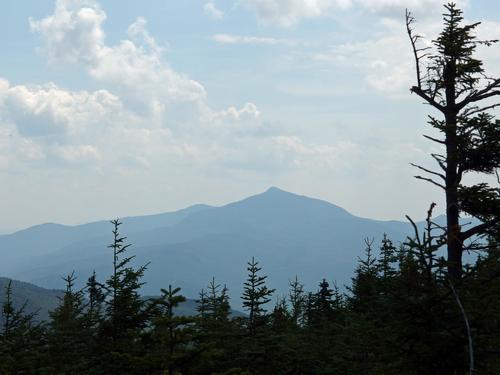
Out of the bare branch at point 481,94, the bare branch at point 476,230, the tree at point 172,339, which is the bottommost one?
the tree at point 172,339

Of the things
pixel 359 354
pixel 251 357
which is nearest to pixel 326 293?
pixel 359 354

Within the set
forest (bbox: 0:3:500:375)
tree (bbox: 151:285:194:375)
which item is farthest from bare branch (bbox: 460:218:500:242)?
tree (bbox: 151:285:194:375)

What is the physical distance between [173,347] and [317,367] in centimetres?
748

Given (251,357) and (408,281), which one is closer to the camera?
(408,281)

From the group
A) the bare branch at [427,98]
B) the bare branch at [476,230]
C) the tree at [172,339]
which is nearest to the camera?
the tree at [172,339]

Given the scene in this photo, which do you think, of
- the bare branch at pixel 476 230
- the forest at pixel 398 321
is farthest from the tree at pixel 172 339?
the bare branch at pixel 476 230

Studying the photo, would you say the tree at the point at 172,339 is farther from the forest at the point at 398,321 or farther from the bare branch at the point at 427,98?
the bare branch at the point at 427,98

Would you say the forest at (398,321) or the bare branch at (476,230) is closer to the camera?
the forest at (398,321)

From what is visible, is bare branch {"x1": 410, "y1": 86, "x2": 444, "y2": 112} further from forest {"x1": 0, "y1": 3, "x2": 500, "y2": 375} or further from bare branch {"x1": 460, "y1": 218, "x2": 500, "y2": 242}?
bare branch {"x1": 460, "y1": 218, "x2": 500, "y2": 242}

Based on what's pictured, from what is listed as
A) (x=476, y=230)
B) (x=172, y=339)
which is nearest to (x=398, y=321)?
(x=172, y=339)

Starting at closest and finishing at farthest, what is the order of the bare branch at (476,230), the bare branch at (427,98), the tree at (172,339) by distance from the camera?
the tree at (172,339), the bare branch at (476,230), the bare branch at (427,98)

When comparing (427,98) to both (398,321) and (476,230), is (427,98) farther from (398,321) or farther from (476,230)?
(398,321)

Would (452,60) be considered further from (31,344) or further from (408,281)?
(31,344)

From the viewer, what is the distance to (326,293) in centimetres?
5134
